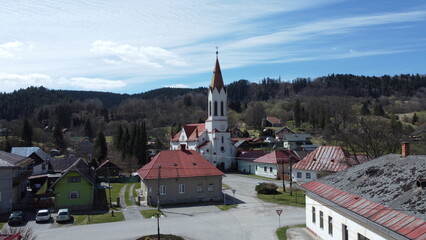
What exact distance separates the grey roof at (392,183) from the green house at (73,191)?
856 inches

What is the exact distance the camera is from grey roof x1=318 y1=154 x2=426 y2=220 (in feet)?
46.0

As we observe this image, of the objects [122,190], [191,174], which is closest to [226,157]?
[122,190]

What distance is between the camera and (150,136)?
109125 millimetres

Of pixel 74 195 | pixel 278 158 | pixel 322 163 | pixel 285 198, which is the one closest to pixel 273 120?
pixel 278 158

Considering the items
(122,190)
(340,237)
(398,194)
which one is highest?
(398,194)

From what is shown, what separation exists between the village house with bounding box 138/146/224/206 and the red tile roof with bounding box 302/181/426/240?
54.3 ft

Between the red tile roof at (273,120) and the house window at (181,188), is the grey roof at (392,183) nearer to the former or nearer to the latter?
the house window at (181,188)

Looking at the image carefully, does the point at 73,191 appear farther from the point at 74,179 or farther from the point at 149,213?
the point at 149,213

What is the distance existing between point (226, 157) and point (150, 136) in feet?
164

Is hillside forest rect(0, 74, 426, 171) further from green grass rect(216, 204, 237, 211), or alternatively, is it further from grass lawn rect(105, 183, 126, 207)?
green grass rect(216, 204, 237, 211)

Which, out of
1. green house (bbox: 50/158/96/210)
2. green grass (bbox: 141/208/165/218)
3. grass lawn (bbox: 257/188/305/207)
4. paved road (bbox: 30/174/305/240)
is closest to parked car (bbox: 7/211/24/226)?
paved road (bbox: 30/174/305/240)

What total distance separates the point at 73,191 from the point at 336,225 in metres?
23.7

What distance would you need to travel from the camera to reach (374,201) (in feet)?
52.3

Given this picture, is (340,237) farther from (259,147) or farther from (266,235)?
(259,147)
